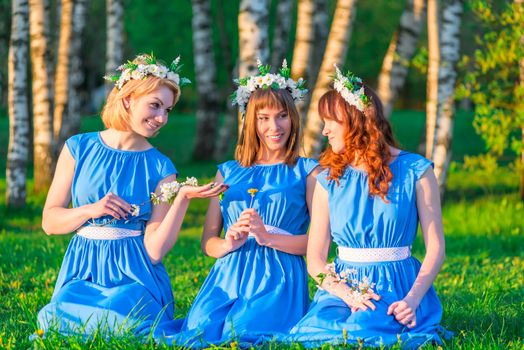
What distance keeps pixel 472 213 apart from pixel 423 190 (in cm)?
748

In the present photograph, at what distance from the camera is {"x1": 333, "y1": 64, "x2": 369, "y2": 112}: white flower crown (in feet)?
16.7

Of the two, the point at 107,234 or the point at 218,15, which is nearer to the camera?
the point at 107,234

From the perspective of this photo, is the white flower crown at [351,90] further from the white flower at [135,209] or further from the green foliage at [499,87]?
the green foliage at [499,87]

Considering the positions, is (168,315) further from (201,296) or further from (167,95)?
(167,95)

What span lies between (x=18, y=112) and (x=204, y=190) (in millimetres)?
8508

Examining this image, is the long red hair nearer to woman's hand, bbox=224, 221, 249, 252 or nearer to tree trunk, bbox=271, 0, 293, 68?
woman's hand, bbox=224, 221, 249, 252

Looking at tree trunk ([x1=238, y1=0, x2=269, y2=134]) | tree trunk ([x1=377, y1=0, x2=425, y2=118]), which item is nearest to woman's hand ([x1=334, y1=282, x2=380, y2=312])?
tree trunk ([x1=238, y1=0, x2=269, y2=134])

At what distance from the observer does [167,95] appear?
549 centimetres

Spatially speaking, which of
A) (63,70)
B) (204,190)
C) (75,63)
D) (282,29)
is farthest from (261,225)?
(282,29)

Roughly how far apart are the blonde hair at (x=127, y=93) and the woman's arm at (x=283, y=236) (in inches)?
34.3

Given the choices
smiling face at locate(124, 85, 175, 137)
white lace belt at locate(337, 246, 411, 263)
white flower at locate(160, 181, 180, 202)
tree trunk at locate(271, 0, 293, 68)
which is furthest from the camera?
tree trunk at locate(271, 0, 293, 68)

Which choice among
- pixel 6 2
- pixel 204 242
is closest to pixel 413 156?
pixel 204 242

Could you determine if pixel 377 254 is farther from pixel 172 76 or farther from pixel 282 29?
pixel 282 29

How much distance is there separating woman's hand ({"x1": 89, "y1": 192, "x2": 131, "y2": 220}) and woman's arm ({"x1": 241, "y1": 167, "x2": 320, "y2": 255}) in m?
0.65
